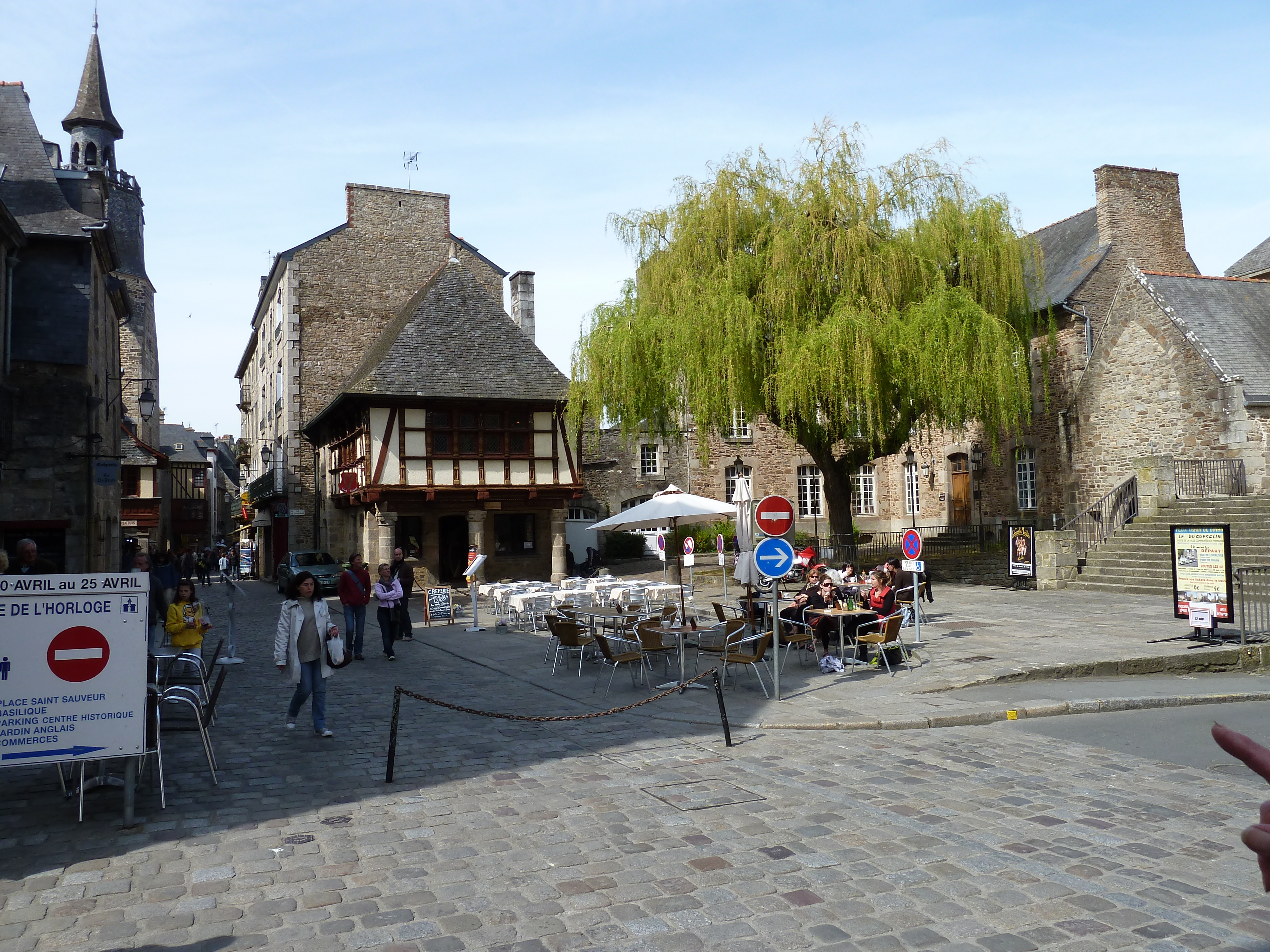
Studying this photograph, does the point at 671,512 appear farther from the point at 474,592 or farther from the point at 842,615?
the point at 842,615

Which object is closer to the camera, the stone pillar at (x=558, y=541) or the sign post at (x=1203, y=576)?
the sign post at (x=1203, y=576)

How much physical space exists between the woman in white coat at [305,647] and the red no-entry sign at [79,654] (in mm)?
2478

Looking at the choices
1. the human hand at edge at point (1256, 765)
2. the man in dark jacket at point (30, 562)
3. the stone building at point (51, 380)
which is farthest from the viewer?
the stone building at point (51, 380)

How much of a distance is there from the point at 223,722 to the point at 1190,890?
821 cm

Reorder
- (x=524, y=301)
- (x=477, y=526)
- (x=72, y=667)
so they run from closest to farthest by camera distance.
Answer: (x=72, y=667), (x=477, y=526), (x=524, y=301)

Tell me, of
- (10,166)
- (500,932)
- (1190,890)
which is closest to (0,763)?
(500,932)

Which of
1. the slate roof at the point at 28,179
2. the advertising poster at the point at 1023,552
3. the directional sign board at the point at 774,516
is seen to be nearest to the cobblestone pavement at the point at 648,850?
the directional sign board at the point at 774,516

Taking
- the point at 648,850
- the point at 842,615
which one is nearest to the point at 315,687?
the point at 648,850

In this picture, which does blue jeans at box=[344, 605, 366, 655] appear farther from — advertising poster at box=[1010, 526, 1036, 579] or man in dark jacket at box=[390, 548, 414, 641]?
advertising poster at box=[1010, 526, 1036, 579]

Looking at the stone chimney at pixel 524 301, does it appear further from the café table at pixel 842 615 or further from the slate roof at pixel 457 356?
the café table at pixel 842 615

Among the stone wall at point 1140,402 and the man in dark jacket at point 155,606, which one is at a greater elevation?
the stone wall at point 1140,402

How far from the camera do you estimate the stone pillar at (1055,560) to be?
69.1 feet

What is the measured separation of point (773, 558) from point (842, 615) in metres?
2.58

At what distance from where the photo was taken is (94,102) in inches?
2114
